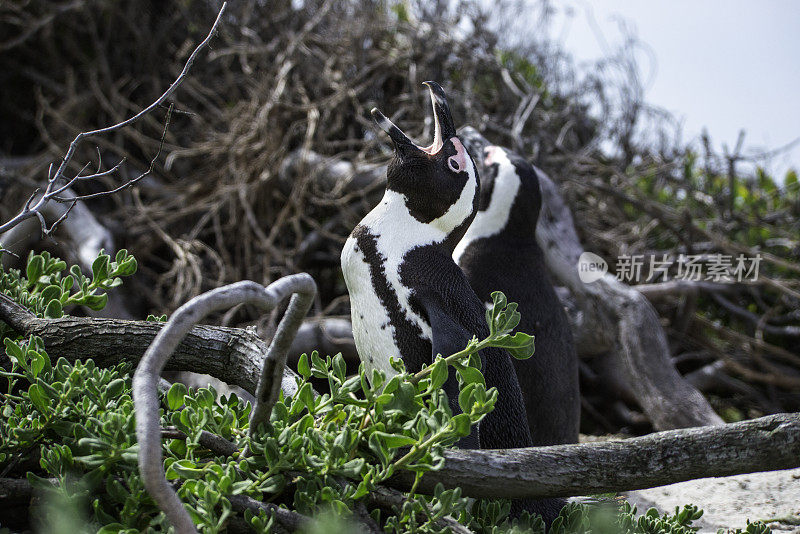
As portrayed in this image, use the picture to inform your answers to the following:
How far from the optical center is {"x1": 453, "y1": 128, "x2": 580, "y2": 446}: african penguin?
5.69 feet

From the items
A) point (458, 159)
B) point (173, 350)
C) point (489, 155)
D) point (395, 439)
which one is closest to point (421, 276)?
point (458, 159)

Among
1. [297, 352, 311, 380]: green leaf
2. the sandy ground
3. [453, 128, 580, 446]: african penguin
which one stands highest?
[297, 352, 311, 380]: green leaf

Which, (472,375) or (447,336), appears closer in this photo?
(472,375)

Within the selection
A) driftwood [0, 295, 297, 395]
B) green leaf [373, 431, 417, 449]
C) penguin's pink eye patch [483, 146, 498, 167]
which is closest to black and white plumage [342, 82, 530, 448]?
driftwood [0, 295, 297, 395]

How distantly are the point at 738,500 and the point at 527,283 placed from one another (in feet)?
2.30

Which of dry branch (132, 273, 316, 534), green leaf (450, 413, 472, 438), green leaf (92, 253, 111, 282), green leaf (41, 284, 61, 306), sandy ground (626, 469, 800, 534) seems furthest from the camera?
sandy ground (626, 469, 800, 534)

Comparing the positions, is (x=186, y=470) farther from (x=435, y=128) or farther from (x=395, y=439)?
(x=435, y=128)

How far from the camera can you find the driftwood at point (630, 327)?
8.07 ft

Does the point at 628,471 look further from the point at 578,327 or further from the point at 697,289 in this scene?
the point at 697,289

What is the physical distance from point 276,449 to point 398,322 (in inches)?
22.6

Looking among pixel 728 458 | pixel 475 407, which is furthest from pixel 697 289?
pixel 475 407

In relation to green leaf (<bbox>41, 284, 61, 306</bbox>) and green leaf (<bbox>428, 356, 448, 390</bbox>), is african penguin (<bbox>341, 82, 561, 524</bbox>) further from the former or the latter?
green leaf (<bbox>41, 284, 61, 306</bbox>)

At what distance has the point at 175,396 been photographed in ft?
2.65

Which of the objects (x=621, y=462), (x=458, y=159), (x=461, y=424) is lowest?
(x=621, y=462)
